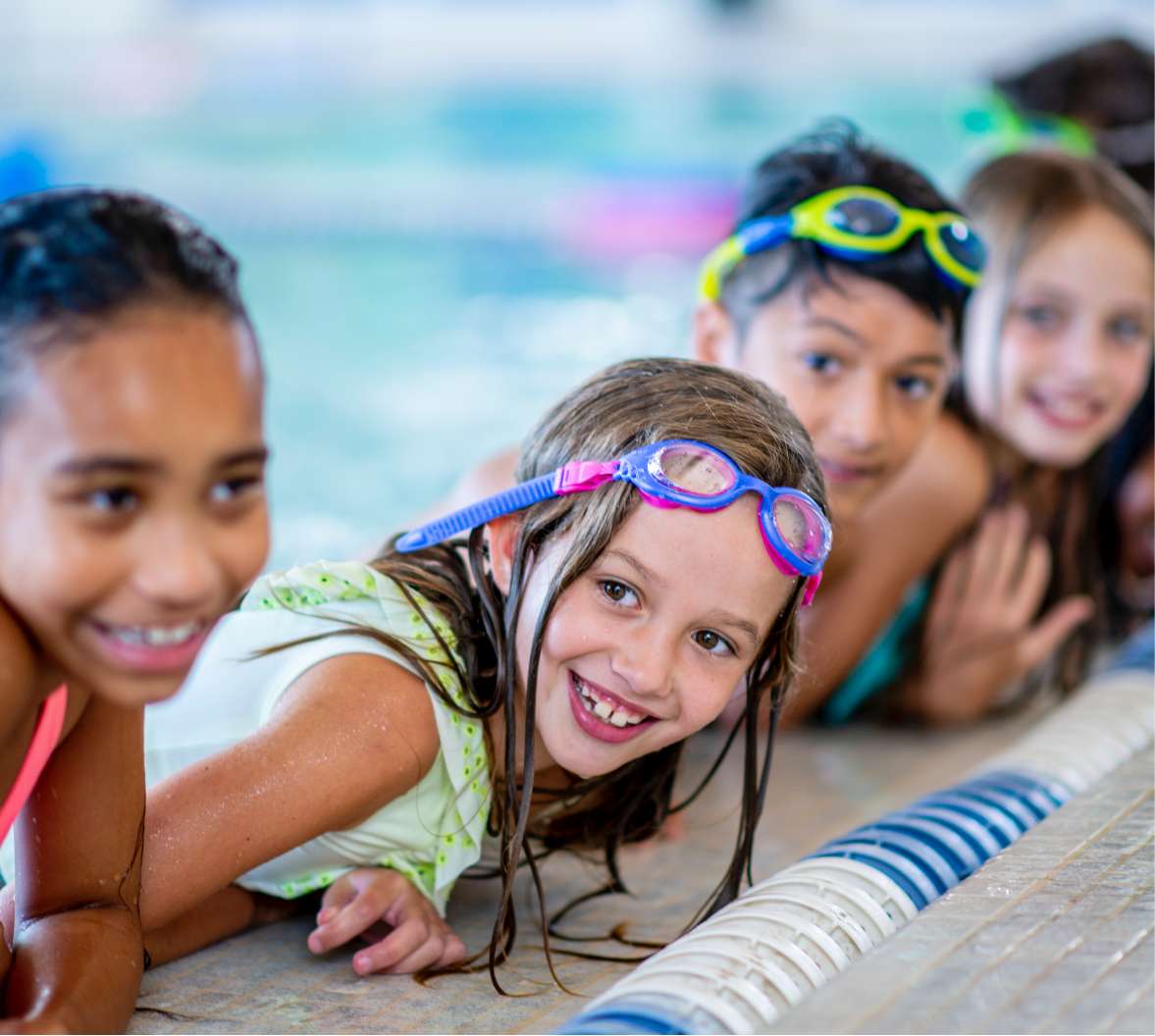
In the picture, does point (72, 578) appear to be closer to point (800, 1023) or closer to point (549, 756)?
point (800, 1023)

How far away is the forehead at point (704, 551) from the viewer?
6.39 feet

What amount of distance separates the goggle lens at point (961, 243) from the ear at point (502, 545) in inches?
47.9

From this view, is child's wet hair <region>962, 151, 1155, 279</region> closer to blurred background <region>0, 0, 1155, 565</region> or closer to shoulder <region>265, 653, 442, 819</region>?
blurred background <region>0, 0, 1155, 565</region>

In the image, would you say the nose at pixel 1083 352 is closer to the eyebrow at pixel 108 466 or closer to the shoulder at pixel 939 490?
the shoulder at pixel 939 490

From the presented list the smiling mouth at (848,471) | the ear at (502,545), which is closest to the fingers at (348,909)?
the ear at (502,545)

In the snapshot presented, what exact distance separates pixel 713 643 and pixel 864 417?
98cm

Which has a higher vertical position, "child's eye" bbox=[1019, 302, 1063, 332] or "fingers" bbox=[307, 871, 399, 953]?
"child's eye" bbox=[1019, 302, 1063, 332]

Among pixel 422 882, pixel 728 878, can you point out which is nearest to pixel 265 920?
pixel 422 882

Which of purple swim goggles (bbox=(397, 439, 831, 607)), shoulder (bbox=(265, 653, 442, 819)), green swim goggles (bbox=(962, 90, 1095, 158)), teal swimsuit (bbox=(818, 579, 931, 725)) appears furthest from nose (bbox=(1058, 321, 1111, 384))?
shoulder (bbox=(265, 653, 442, 819))

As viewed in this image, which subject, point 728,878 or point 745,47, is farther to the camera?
point 745,47

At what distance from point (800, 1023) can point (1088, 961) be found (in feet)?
1.17

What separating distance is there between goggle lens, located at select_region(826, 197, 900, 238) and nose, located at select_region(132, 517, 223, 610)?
1827 millimetres

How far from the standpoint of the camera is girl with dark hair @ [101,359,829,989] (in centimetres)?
195

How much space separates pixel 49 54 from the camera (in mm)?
13180
